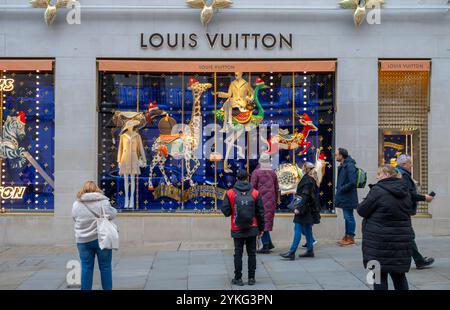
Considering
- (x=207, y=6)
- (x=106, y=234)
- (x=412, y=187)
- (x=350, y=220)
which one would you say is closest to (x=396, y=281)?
(x=412, y=187)

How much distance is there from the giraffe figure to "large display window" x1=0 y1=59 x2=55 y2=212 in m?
2.30

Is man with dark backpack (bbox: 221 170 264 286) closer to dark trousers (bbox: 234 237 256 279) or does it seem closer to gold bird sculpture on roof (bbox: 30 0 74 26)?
dark trousers (bbox: 234 237 256 279)

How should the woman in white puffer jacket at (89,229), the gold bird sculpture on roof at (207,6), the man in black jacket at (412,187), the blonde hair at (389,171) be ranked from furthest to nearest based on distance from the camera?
the gold bird sculpture on roof at (207,6) → the man in black jacket at (412,187) → the woman in white puffer jacket at (89,229) → the blonde hair at (389,171)

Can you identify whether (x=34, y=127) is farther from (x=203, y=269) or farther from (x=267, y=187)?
(x=203, y=269)

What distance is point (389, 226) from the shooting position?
6.79m

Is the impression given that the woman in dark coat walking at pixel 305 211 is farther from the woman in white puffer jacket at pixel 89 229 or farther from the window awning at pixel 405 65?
the woman in white puffer jacket at pixel 89 229

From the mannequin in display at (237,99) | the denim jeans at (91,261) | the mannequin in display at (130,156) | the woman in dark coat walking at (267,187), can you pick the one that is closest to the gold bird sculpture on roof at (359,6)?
the mannequin in display at (237,99)

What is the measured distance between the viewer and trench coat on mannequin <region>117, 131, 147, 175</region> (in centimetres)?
1324

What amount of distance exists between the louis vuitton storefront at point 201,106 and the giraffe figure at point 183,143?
0.9 inches

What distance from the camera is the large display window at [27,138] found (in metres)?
13.2

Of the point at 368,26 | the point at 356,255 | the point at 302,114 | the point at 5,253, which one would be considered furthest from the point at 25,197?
the point at 368,26

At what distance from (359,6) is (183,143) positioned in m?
4.78

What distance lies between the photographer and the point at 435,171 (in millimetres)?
13055
